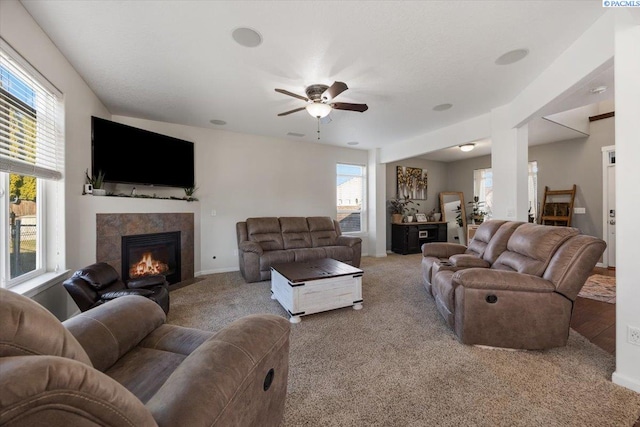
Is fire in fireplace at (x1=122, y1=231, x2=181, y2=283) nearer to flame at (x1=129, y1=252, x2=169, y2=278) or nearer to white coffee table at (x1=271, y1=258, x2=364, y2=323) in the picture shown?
flame at (x1=129, y1=252, x2=169, y2=278)

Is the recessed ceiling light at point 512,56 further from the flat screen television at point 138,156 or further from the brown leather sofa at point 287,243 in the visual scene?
the flat screen television at point 138,156

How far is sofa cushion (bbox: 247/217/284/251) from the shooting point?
4.71m

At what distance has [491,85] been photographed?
3.10m

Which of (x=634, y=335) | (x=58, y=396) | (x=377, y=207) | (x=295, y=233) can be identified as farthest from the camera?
(x=377, y=207)

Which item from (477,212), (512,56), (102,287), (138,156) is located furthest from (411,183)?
(102,287)

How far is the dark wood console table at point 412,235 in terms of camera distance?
255 inches

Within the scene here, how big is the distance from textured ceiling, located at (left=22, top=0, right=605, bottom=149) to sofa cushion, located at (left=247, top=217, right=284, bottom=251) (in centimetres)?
199

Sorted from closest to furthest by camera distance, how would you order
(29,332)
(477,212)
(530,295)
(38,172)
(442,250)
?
(29,332)
(530,295)
(38,172)
(442,250)
(477,212)

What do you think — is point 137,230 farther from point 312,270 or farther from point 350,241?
point 350,241

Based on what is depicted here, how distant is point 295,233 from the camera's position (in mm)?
5137

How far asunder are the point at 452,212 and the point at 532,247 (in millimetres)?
5446

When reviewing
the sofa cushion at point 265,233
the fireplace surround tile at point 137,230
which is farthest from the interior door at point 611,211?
the fireplace surround tile at point 137,230

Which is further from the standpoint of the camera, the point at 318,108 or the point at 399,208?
the point at 399,208

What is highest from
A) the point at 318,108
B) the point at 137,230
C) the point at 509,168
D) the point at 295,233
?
the point at 318,108
